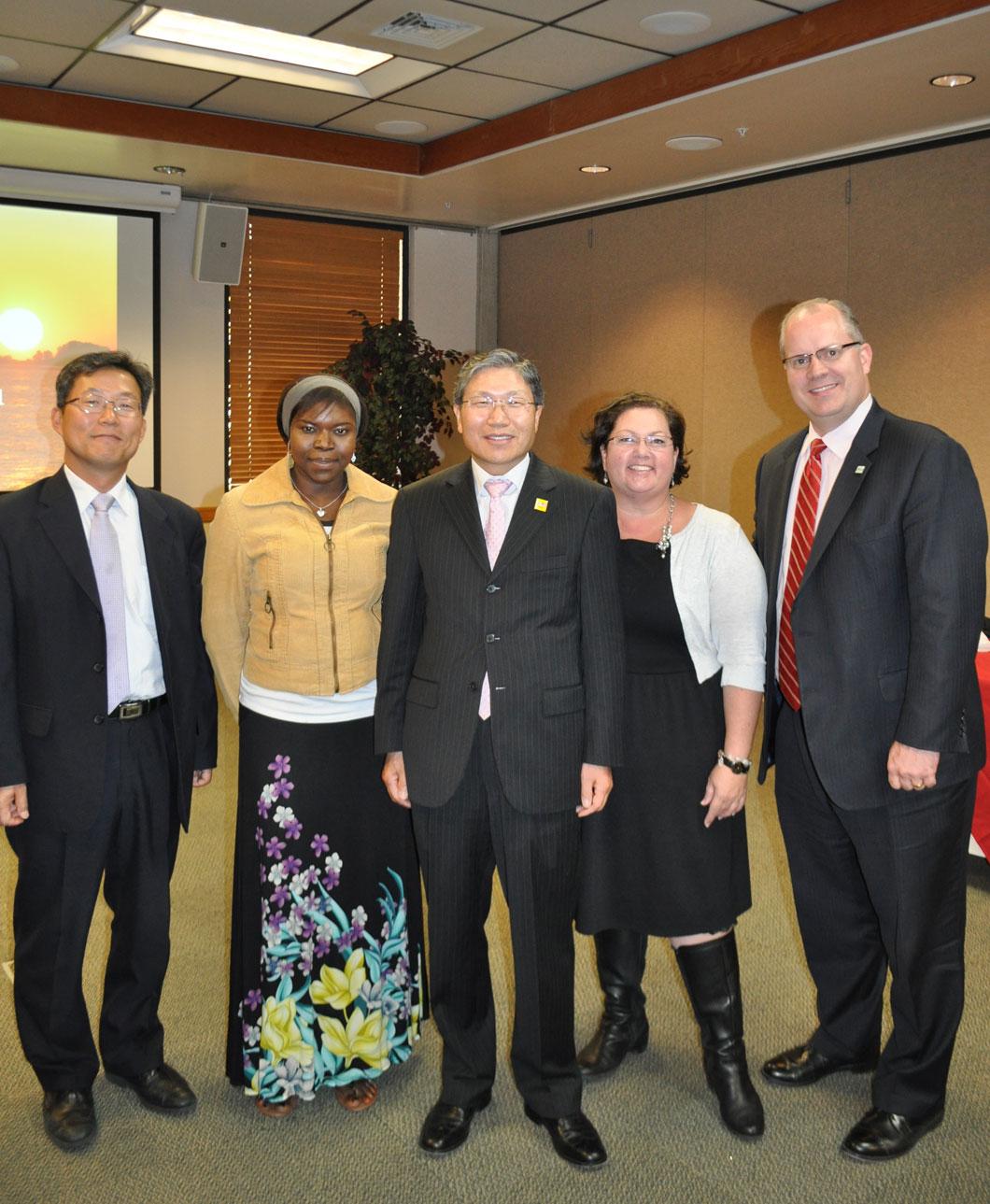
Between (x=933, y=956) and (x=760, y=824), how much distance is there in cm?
234

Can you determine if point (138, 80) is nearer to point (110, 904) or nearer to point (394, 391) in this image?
point (394, 391)

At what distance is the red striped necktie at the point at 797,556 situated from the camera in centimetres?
253

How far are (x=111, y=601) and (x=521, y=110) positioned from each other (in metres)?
4.38

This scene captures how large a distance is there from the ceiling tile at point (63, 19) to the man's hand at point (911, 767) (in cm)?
405

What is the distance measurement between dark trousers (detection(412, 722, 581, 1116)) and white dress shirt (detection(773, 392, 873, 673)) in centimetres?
72

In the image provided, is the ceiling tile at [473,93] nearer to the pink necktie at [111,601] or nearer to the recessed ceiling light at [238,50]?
the recessed ceiling light at [238,50]

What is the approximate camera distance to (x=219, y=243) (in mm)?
7512

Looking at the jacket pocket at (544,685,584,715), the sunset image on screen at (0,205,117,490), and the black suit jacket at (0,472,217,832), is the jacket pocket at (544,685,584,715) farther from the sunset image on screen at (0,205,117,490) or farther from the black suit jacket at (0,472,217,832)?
the sunset image on screen at (0,205,117,490)

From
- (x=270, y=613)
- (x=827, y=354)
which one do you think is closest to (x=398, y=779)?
(x=270, y=613)

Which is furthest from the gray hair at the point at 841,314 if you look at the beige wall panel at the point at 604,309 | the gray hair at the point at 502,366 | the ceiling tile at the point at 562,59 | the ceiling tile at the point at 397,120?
the beige wall panel at the point at 604,309

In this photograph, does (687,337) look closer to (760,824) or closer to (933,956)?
(760,824)

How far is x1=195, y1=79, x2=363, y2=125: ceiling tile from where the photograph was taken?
5.60m

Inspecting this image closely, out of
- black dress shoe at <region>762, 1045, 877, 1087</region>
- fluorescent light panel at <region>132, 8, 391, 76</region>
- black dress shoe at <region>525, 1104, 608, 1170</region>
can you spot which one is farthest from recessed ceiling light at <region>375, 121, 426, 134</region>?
black dress shoe at <region>525, 1104, 608, 1170</region>

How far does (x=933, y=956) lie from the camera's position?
8.14 feet
